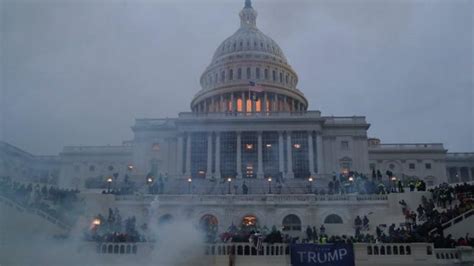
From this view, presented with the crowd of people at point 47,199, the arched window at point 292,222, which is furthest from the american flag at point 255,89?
the crowd of people at point 47,199

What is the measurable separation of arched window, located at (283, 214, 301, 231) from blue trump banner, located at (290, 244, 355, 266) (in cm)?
2200

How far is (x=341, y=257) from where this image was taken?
25609 mm

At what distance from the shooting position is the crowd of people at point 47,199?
36719mm

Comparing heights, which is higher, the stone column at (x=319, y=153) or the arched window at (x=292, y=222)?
the stone column at (x=319, y=153)

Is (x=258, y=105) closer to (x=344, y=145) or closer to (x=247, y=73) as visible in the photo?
(x=247, y=73)

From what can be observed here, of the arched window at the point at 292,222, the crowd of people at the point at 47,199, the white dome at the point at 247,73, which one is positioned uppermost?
the white dome at the point at 247,73

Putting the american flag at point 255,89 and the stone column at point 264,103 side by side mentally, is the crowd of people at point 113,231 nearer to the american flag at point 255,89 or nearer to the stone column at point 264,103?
the american flag at point 255,89

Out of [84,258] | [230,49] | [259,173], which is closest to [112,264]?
[84,258]

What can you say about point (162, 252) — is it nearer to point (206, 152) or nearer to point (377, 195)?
point (377, 195)

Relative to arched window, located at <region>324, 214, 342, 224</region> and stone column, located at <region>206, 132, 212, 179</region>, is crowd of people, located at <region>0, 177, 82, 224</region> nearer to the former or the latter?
arched window, located at <region>324, 214, 342, 224</region>

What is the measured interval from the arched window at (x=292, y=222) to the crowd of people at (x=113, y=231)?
15304mm

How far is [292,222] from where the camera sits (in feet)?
159

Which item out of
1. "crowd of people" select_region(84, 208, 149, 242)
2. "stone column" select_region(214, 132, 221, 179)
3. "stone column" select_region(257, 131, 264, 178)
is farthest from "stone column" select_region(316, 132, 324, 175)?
"crowd of people" select_region(84, 208, 149, 242)

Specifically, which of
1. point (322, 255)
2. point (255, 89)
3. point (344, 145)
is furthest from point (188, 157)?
point (322, 255)
